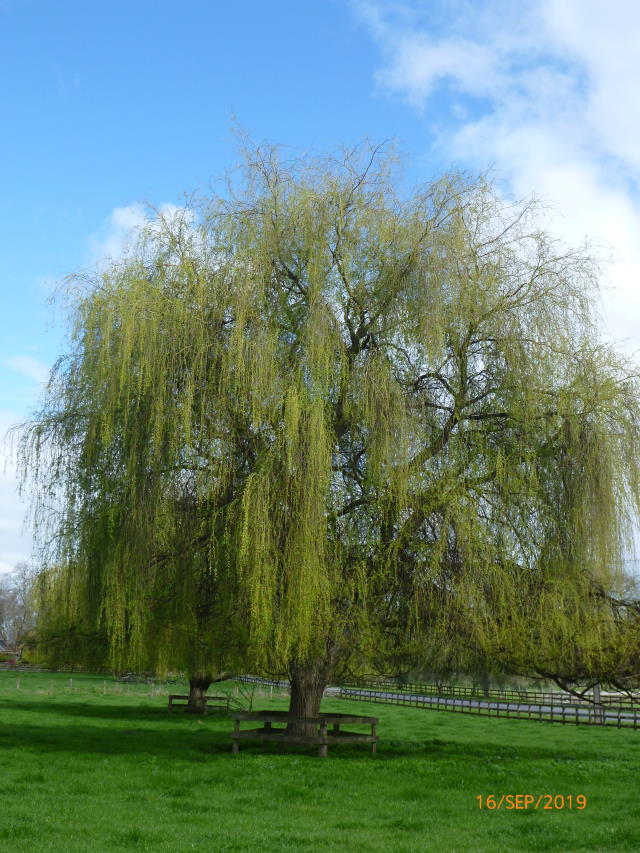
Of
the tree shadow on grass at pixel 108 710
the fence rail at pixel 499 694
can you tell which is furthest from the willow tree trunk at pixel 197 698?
the fence rail at pixel 499 694

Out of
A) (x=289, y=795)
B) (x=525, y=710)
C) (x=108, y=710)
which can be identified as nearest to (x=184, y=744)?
(x=289, y=795)

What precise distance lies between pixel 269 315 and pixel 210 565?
4.16 metres

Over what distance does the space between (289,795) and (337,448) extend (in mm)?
5158

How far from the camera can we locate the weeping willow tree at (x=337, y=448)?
498 inches

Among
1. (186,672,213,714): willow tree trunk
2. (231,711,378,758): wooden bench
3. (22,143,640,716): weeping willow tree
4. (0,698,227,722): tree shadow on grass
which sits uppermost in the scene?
(22,143,640,716): weeping willow tree

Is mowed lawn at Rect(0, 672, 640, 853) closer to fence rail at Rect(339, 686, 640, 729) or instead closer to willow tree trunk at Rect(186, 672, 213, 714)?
willow tree trunk at Rect(186, 672, 213, 714)

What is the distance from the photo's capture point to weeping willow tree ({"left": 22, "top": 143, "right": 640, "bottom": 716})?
12.7 m

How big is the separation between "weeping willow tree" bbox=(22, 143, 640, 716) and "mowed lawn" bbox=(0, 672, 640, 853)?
184 cm

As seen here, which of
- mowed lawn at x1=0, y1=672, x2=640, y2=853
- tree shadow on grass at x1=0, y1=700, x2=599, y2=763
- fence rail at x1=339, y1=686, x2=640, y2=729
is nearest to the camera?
mowed lawn at x1=0, y1=672, x2=640, y2=853

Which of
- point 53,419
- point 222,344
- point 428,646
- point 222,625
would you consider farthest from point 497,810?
point 53,419

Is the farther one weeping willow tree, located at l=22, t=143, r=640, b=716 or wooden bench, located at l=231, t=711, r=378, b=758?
wooden bench, located at l=231, t=711, r=378, b=758

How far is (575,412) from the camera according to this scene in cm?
1344

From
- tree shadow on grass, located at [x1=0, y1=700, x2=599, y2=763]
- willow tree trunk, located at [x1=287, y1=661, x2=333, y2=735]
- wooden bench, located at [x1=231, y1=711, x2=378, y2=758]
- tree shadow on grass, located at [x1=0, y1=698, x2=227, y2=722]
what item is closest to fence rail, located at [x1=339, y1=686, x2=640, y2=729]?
tree shadow on grass, located at [x1=0, y1=700, x2=599, y2=763]

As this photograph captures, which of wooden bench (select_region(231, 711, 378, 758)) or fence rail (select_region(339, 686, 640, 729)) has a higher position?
wooden bench (select_region(231, 711, 378, 758))
